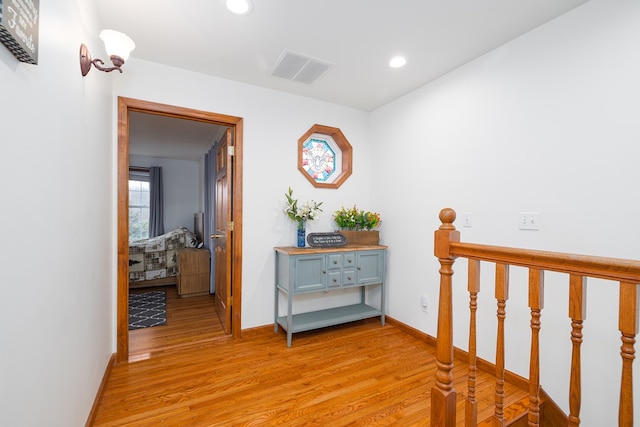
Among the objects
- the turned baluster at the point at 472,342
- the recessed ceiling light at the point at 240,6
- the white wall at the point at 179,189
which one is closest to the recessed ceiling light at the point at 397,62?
the recessed ceiling light at the point at 240,6

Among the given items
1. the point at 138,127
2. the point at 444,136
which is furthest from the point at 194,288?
the point at 444,136

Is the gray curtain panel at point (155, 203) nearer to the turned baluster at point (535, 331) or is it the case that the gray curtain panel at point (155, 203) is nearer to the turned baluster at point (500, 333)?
the turned baluster at point (500, 333)

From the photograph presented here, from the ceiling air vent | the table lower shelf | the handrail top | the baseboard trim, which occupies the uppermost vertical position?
the ceiling air vent

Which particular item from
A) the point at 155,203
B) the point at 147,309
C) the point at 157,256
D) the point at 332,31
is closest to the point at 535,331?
the point at 332,31

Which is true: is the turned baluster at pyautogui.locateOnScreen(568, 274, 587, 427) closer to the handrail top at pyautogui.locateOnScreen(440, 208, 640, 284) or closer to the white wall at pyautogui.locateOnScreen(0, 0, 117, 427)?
the handrail top at pyautogui.locateOnScreen(440, 208, 640, 284)

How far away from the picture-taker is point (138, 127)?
4266 mm

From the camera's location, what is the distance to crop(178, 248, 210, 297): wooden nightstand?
13.6ft

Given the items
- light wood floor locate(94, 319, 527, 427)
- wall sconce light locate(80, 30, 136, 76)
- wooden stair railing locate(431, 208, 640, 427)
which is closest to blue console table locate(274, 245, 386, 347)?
light wood floor locate(94, 319, 527, 427)

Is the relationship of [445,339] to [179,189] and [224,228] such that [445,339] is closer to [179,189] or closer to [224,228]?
[224,228]

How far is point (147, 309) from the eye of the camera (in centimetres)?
362

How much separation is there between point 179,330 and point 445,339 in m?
2.73

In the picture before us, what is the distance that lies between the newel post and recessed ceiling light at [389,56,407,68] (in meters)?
1.66

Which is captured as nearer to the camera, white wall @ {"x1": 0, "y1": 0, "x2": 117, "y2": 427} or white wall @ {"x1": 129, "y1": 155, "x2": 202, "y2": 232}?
white wall @ {"x1": 0, "y1": 0, "x2": 117, "y2": 427}

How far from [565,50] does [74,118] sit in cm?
286
